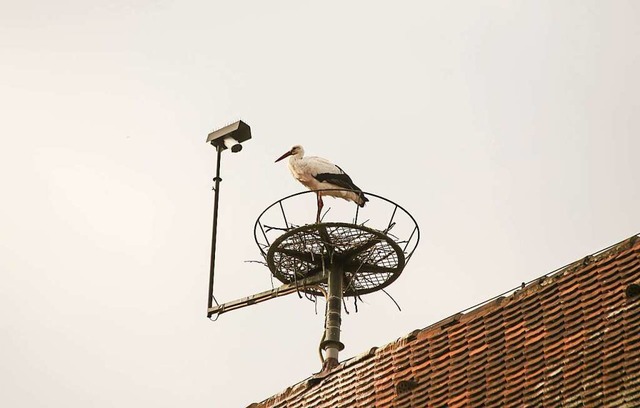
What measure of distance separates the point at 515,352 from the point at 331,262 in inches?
175

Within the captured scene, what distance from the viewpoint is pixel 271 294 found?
18.6 metres

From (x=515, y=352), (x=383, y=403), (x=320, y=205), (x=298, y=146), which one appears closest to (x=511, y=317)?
(x=515, y=352)

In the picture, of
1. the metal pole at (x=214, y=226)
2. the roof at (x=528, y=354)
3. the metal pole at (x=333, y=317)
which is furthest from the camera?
the metal pole at (x=214, y=226)

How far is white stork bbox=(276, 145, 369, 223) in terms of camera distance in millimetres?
20547

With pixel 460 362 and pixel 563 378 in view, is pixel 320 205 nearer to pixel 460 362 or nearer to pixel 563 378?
pixel 460 362

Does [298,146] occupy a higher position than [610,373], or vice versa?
[298,146]

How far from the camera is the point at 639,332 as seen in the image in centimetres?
1320

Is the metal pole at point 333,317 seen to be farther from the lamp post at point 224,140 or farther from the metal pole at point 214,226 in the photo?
the lamp post at point 224,140

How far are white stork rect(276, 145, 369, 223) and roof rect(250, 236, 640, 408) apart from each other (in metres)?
4.87

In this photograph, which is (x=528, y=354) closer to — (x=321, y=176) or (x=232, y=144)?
(x=321, y=176)

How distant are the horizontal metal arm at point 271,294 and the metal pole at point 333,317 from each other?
15 centimetres

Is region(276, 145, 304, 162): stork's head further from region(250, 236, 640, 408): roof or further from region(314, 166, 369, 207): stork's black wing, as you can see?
region(250, 236, 640, 408): roof

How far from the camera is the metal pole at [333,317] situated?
17647 mm

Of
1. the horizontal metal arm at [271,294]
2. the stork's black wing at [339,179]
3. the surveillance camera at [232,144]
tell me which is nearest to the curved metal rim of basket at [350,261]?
the horizontal metal arm at [271,294]
